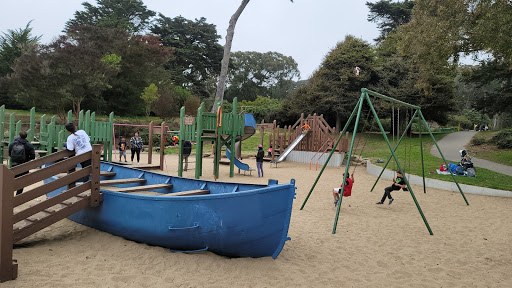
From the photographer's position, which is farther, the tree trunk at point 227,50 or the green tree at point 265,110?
the green tree at point 265,110

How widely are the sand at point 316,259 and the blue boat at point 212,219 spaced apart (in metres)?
0.19

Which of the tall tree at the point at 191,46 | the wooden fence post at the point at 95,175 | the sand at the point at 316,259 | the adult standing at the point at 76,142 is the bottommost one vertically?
the sand at the point at 316,259

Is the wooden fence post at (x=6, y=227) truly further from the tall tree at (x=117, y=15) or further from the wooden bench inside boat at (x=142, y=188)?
the tall tree at (x=117, y=15)

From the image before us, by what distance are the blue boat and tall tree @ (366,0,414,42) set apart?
40217 millimetres

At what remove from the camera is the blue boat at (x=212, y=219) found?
478 cm

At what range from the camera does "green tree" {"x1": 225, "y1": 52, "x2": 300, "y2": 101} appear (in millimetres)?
60312

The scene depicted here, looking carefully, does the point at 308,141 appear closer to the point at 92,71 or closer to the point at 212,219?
the point at 212,219

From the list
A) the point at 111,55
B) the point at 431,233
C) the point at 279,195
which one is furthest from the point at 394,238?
the point at 111,55

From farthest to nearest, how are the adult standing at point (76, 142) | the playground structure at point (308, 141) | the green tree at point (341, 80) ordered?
the green tree at point (341, 80) → the playground structure at point (308, 141) → the adult standing at point (76, 142)

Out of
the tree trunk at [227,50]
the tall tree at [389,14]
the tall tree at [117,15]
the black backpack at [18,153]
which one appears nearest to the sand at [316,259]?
the black backpack at [18,153]

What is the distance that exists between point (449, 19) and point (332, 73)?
19.2 m

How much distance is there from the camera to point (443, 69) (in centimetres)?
1664

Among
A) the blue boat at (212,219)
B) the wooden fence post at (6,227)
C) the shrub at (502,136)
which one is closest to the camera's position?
the wooden fence post at (6,227)

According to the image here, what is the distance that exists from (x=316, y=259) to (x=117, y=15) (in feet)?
167
